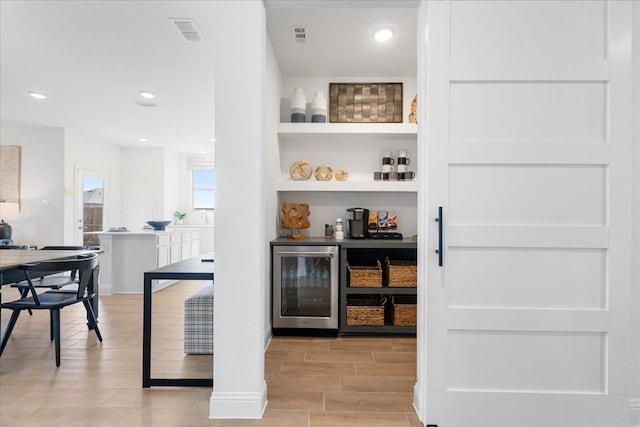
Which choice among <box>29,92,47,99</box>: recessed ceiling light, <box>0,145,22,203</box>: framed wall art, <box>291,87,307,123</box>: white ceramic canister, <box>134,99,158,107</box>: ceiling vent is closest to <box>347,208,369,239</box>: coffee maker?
<box>291,87,307,123</box>: white ceramic canister

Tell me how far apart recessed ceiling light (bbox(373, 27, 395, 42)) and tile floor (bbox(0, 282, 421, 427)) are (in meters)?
2.62

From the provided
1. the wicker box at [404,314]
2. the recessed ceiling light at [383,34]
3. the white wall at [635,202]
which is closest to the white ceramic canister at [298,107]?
the recessed ceiling light at [383,34]

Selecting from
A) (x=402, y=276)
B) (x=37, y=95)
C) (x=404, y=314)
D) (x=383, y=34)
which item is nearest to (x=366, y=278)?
(x=402, y=276)

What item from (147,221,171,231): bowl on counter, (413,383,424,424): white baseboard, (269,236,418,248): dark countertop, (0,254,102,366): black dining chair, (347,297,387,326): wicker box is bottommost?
(413,383,424,424): white baseboard

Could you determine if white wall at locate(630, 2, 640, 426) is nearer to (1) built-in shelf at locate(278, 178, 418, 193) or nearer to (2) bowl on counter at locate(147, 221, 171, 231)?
(1) built-in shelf at locate(278, 178, 418, 193)

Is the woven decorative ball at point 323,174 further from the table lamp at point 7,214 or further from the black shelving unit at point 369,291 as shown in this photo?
the table lamp at point 7,214

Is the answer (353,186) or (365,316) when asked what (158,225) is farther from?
(365,316)

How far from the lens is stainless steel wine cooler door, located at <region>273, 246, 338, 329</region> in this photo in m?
3.12

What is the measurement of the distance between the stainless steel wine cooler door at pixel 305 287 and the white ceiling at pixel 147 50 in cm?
183

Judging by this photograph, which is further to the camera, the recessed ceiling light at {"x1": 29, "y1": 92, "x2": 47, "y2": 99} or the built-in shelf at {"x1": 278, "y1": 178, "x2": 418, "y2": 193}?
the recessed ceiling light at {"x1": 29, "y1": 92, "x2": 47, "y2": 99}

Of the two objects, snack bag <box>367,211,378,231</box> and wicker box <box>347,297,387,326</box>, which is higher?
snack bag <box>367,211,378,231</box>

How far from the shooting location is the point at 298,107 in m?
3.46

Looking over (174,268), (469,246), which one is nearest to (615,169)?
(469,246)

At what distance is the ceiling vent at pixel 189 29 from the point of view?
264 cm
